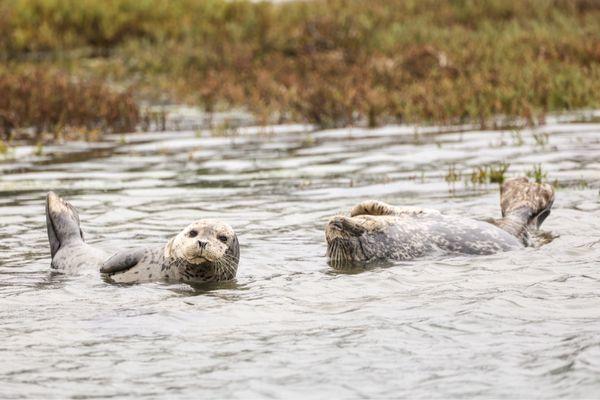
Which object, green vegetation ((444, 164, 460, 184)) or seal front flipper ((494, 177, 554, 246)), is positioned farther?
green vegetation ((444, 164, 460, 184))

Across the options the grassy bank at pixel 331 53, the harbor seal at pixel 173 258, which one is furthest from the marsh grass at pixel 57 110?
the harbor seal at pixel 173 258

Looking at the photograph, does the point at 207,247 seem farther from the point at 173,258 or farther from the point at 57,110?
the point at 57,110

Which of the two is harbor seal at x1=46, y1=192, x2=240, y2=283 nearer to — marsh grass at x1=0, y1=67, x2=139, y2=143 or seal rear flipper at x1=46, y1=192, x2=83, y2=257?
seal rear flipper at x1=46, y1=192, x2=83, y2=257

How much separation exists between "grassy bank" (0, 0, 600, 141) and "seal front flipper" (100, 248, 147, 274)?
1069cm

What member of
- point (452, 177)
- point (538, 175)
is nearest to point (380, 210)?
point (538, 175)

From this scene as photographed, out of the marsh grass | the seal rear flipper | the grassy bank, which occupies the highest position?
the grassy bank

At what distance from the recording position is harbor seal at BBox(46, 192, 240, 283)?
30.1ft

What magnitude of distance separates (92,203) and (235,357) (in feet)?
22.9

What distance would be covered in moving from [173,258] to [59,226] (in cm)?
139

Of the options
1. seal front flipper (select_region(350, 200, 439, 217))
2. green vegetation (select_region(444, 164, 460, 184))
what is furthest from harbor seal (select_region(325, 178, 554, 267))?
green vegetation (select_region(444, 164, 460, 184))

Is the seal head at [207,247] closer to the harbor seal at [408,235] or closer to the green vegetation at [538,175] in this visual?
the harbor seal at [408,235]

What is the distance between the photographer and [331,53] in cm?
2631

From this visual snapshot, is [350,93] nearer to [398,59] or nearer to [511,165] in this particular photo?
[398,59]

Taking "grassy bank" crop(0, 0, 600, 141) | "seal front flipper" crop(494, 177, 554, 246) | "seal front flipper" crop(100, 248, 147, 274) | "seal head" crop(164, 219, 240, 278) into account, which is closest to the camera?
"seal head" crop(164, 219, 240, 278)
